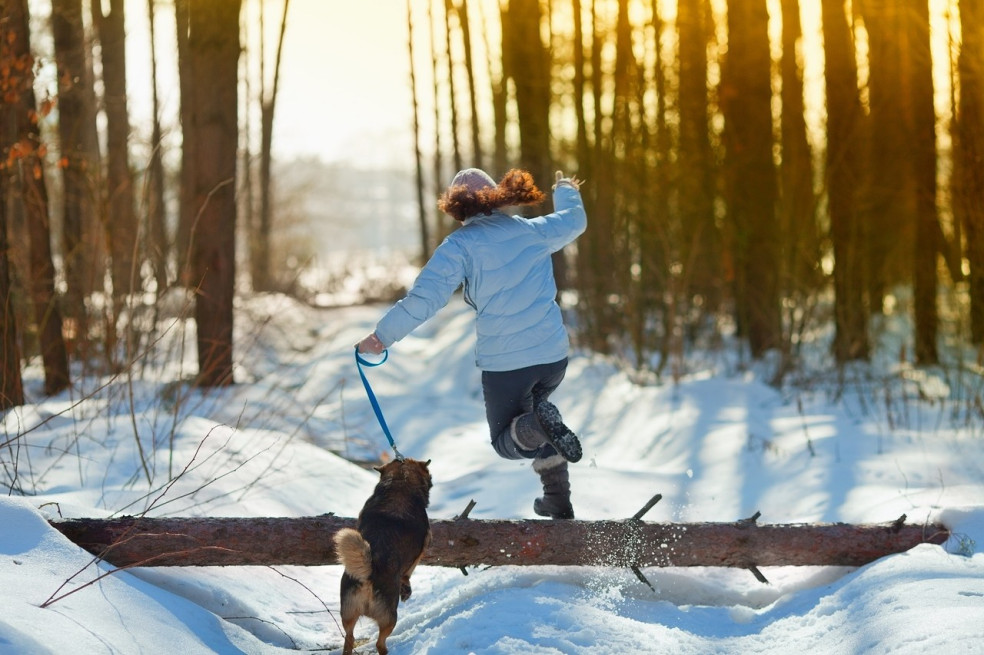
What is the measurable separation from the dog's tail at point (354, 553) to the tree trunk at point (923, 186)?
10.2 meters

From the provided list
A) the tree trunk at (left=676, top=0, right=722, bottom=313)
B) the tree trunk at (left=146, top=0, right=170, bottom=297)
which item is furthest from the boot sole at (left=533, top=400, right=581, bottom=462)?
the tree trunk at (left=676, top=0, right=722, bottom=313)

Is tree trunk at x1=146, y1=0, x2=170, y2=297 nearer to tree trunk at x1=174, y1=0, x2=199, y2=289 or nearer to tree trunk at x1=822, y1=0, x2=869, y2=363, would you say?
tree trunk at x1=174, y1=0, x2=199, y2=289

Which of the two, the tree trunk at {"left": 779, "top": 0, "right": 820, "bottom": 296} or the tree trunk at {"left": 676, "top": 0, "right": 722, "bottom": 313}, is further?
the tree trunk at {"left": 676, "top": 0, "right": 722, "bottom": 313}

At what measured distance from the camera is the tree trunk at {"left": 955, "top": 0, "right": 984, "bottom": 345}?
766 centimetres

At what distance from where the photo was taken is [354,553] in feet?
11.7

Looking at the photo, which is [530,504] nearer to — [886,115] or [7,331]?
[7,331]

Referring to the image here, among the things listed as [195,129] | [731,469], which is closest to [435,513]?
[731,469]

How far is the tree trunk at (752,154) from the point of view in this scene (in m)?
12.7

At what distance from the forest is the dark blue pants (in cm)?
249

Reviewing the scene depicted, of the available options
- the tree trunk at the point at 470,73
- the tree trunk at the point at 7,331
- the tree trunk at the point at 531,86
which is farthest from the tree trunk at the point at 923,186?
the tree trunk at the point at 470,73

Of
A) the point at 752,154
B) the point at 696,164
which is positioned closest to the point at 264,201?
the point at 696,164

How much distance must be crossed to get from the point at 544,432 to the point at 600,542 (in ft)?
1.98

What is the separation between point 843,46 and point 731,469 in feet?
24.4

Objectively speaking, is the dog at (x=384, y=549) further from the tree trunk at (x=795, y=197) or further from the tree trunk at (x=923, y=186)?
the tree trunk at (x=923, y=186)
